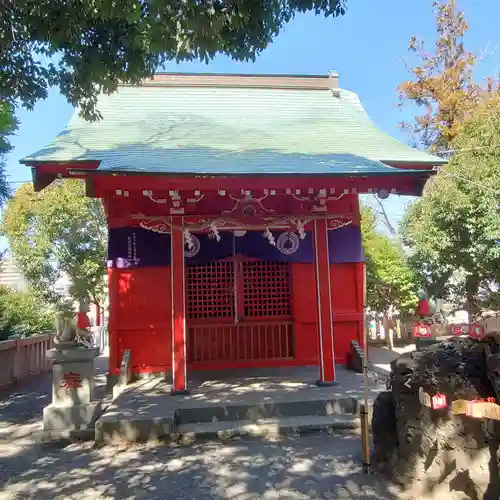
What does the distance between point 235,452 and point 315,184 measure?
4023mm

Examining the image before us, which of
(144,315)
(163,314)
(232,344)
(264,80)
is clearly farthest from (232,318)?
(264,80)

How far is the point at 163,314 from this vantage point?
8.86 meters

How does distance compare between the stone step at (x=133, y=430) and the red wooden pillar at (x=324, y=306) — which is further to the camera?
the red wooden pillar at (x=324, y=306)

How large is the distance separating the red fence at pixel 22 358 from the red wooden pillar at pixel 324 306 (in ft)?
23.0

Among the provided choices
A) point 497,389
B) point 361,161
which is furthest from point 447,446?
point 361,161

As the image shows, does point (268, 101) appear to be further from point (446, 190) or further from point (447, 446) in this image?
point (447, 446)

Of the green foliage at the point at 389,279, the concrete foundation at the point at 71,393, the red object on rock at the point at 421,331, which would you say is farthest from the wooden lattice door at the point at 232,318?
the green foliage at the point at 389,279

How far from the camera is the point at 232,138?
30.1ft

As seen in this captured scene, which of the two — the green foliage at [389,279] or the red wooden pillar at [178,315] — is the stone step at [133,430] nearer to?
the red wooden pillar at [178,315]

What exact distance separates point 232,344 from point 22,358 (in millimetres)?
5797

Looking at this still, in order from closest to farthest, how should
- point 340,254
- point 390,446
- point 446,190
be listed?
point 390,446, point 340,254, point 446,190

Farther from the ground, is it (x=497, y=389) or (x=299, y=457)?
(x=497, y=389)

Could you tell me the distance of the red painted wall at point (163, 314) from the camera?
8734 millimetres

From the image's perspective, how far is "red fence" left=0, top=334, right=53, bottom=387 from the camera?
402 inches
